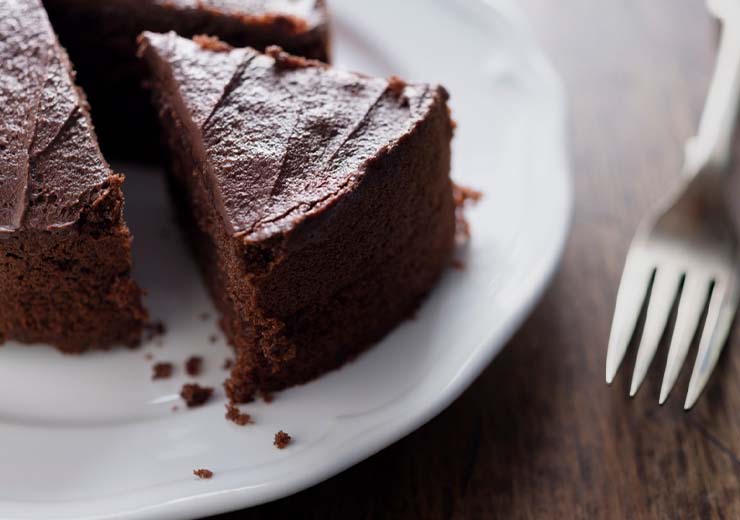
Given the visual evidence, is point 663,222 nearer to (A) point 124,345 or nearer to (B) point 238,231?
(B) point 238,231

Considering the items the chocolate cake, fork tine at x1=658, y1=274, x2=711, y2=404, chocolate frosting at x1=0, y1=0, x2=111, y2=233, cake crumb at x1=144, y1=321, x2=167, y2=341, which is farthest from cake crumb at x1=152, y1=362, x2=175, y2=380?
fork tine at x1=658, y1=274, x2=711, y2=404

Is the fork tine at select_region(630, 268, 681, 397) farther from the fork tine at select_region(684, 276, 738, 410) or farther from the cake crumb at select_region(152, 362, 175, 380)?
the cake crumb at select_region(152, 362, 175, 380)

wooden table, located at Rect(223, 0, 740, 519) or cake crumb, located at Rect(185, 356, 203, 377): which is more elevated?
wooden table, located at Rect(223, 0, 740, 519)

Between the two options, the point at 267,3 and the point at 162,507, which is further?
the point at 267,3

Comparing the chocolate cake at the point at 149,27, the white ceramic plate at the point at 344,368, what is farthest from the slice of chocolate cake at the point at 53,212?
the chocolate cake at the point at 149,27

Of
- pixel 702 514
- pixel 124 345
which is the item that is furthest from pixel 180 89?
pixel 702 514

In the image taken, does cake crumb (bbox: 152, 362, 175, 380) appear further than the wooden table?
Yes
